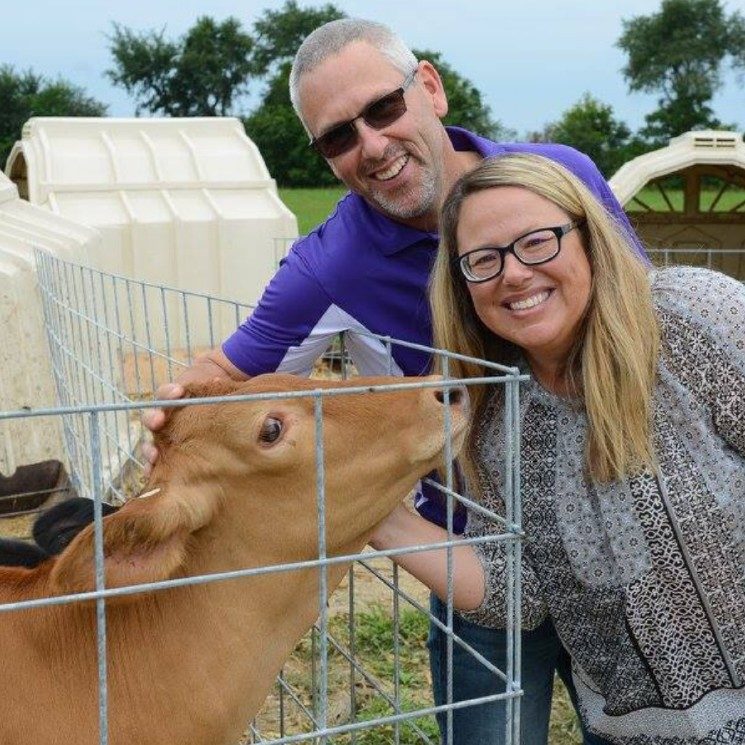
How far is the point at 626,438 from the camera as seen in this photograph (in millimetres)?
2453

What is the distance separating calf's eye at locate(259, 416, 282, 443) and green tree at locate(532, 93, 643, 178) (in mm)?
52872

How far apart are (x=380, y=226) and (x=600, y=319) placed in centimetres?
85

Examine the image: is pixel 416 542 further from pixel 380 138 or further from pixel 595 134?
pixel 595 134

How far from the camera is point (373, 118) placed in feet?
10.2

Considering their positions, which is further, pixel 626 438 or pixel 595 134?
pixel 595 134

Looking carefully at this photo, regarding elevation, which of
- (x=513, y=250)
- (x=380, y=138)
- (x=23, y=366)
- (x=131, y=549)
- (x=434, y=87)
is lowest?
(x=23, y=366)

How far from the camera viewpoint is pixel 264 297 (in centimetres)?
327

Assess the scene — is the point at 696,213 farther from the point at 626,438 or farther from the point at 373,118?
the point at 626,438

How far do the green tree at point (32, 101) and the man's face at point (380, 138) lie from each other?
5819cm

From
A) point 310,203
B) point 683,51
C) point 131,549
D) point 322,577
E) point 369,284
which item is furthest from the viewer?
point 683,51

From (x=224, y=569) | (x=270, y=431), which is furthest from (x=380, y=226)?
(x=224, y=569)

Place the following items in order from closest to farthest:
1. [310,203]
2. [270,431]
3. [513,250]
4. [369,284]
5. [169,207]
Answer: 1. [270,431]
2. [513,250]
3. [369,284]
4. [169,207]
5. [310,203]

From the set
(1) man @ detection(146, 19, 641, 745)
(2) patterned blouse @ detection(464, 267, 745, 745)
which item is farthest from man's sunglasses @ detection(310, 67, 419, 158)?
(2) patterned blouse @ detection(464, 267, 745, 745)

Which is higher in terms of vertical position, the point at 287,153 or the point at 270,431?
the point at 287,153
